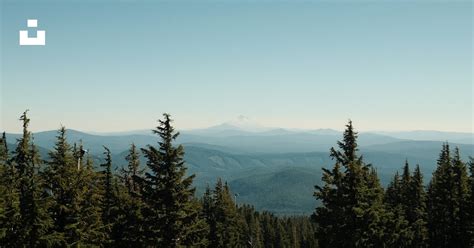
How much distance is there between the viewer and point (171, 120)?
28.0 m

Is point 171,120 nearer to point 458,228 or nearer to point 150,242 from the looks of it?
point 150,242

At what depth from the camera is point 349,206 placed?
98.1 ft

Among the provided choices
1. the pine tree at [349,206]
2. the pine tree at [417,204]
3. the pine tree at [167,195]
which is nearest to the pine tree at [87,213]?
the pine tree at [167,195]

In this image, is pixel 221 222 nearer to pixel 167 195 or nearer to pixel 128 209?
pixel 128 209

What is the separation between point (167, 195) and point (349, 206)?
11490 millimetres

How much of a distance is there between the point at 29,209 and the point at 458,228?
39886 mm

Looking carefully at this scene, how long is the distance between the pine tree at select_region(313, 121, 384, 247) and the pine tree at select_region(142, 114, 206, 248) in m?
9.11

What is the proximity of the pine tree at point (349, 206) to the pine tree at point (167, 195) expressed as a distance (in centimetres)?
911

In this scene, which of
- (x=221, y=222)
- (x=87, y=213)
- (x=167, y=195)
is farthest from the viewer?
(x=221, y=222)

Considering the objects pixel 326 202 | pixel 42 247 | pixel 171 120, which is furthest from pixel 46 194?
pixel 326 202

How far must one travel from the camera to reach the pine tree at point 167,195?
27625 mm

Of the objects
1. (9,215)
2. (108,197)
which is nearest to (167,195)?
(9,215)

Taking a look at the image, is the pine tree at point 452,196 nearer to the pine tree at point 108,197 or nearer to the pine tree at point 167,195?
the pine tree at point 167,195

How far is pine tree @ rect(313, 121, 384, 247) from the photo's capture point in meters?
29.9
